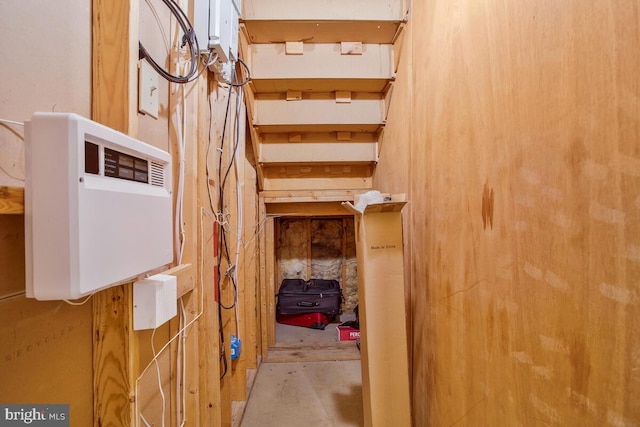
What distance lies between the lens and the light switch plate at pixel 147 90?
729 millimetres

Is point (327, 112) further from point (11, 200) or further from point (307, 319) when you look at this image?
point (307, 319)

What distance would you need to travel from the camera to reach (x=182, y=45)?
935 mm

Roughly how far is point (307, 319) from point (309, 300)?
21 centimetres

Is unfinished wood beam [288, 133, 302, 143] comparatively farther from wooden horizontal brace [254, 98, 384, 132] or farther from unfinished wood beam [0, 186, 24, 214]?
unfinished wood beam [0, 186, 24, 214]

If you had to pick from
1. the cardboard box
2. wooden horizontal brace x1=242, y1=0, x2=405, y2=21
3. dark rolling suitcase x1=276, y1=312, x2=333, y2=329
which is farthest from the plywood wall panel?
dark rolling suitcase x1=276, y1=312, x2=333, y2=329

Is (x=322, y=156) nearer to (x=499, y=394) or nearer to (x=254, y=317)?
(x=254, y=317)

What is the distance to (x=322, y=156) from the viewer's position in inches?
87.2

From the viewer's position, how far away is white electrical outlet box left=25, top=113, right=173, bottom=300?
40 centimetres

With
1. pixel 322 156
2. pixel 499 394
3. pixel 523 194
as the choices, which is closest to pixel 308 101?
pixel 322 156

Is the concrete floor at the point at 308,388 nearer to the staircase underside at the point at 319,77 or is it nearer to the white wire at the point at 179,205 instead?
the white wire at the point at 179,205

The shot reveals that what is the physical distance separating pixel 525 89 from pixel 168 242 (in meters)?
0.95

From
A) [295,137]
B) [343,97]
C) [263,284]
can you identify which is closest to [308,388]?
[263,284]

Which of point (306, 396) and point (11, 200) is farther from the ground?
point (11, 200)

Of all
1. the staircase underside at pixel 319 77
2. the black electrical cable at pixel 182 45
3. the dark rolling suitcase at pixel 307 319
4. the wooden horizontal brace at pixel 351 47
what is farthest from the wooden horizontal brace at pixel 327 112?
the dark rolling suitcase at pixel 307 319
